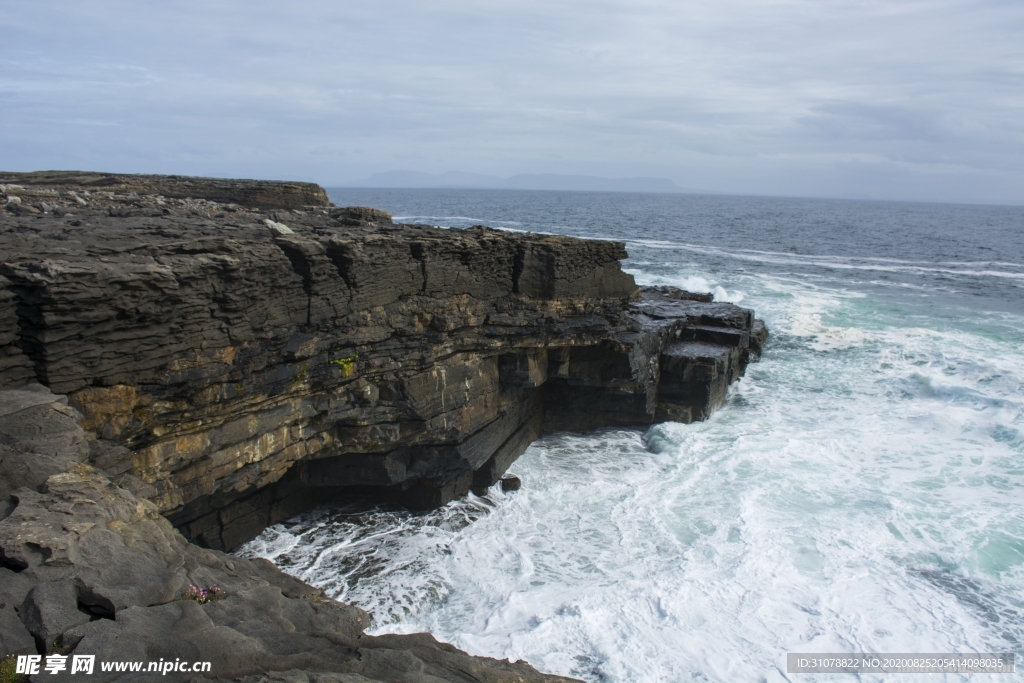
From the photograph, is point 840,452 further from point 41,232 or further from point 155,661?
point 41,232

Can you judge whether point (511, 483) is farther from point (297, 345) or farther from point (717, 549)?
point (297, 345)

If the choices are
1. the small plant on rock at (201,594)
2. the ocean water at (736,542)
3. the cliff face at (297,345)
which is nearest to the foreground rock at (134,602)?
the small plant on rock at (201,594)

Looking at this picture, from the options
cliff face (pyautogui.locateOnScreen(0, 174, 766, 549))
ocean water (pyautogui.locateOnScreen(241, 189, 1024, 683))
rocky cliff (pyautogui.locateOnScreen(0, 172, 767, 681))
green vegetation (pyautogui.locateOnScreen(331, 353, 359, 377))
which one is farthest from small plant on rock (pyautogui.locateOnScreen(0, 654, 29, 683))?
green vegetation (pyautogui.locateOnScreen(331, 353, 359, 377))

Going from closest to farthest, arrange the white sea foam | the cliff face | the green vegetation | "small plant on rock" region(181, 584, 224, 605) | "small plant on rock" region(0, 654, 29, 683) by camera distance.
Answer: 1. "small plant on rock" region(0, 654, 29, 683)
2. "small plant on rock" region(181, 584, 224, 605)
3. the cliff face
4. the white sea foam
5. the green vegetation

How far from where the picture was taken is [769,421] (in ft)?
60.3

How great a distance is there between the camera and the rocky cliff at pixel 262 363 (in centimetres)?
725

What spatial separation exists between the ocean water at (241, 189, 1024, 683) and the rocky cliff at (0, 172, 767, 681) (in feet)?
3.94

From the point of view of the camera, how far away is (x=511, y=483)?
46.8 feet

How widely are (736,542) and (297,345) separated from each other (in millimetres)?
8391

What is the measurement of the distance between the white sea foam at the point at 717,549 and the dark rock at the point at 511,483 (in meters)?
0.29

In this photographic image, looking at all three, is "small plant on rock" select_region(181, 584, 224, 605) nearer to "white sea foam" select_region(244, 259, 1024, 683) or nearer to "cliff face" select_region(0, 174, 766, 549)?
"cliff face" select_region(0, 174, 766, 549)

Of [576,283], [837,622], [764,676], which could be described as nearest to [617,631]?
[764,676]

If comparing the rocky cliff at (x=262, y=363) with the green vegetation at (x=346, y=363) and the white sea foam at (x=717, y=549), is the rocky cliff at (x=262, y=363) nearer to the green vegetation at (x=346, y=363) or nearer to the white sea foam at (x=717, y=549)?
the green vegetation at (x=346, y=363)

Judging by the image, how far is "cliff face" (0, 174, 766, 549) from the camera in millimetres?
8172
